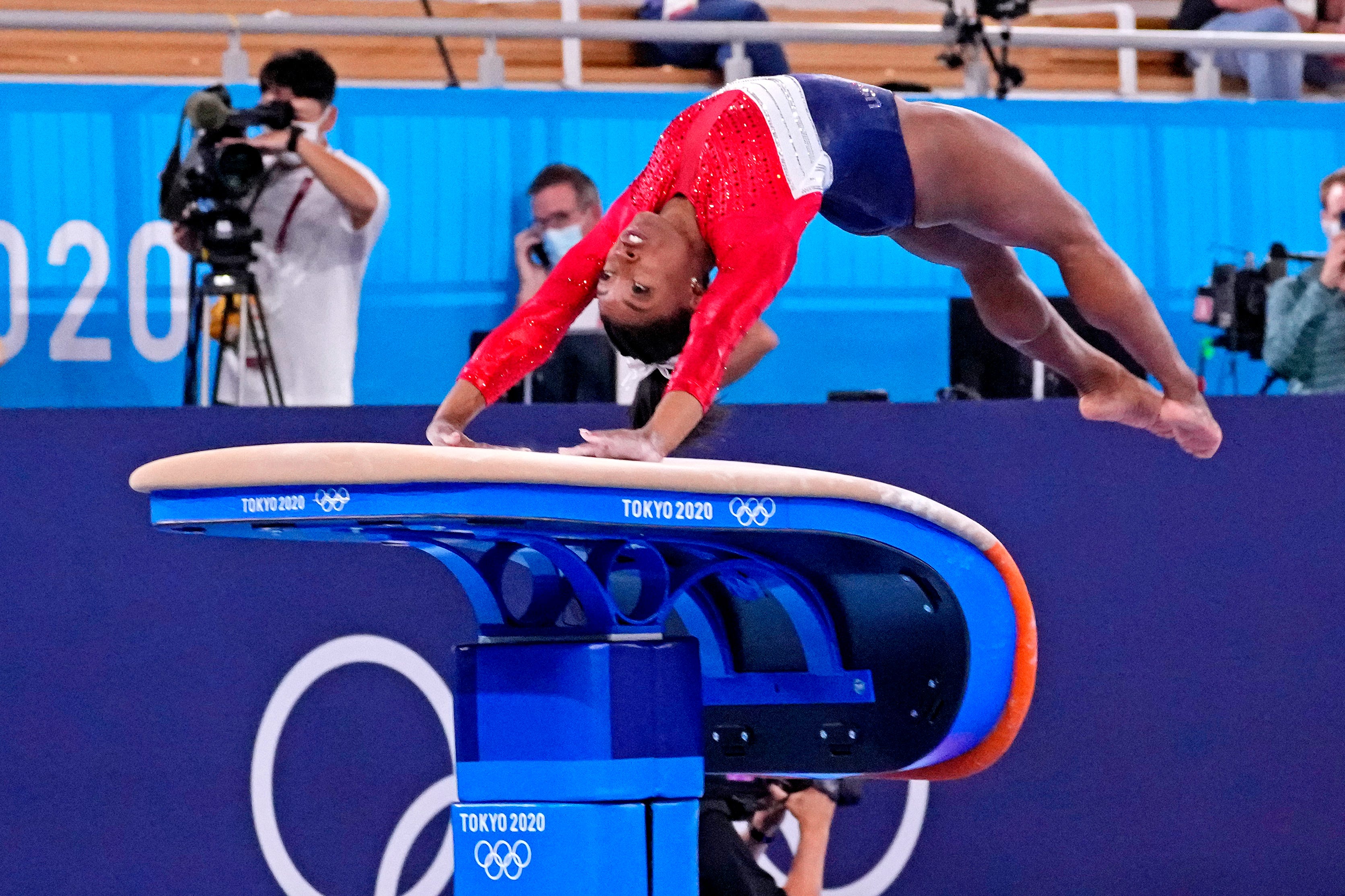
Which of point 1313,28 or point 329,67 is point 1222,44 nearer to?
point 1313,28

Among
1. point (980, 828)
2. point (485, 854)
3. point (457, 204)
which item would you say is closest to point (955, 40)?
point (457, 204)

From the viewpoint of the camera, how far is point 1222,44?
432cm

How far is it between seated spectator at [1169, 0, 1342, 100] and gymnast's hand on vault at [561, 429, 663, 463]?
142 inches

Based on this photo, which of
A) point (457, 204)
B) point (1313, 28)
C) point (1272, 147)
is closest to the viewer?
point (457, 204)

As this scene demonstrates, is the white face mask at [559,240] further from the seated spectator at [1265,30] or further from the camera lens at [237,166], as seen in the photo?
the seated spectator at [1265,30]

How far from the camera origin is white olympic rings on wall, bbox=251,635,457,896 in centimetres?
345

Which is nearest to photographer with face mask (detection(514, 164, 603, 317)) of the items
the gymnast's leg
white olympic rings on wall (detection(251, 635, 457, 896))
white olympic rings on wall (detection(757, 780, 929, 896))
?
white olympic rings on wall (detection(251, 635, 457, 896))

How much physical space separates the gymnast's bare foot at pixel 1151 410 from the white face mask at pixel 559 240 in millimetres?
1593

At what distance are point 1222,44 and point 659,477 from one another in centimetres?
314

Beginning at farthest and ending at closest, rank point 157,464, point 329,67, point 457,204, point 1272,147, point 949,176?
point 1272,147
point 457,204
point 329,67
point 949,176
point 157,464

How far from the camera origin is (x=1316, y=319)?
3936 mm

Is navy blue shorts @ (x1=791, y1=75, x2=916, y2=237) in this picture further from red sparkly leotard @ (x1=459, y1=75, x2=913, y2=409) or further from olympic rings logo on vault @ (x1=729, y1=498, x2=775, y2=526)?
olympic rings logo on vault @ (x1=729, y1=498, x2=775, y2=526)

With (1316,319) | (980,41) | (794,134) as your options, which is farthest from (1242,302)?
(794,134)

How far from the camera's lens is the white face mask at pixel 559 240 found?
4.20 meters
